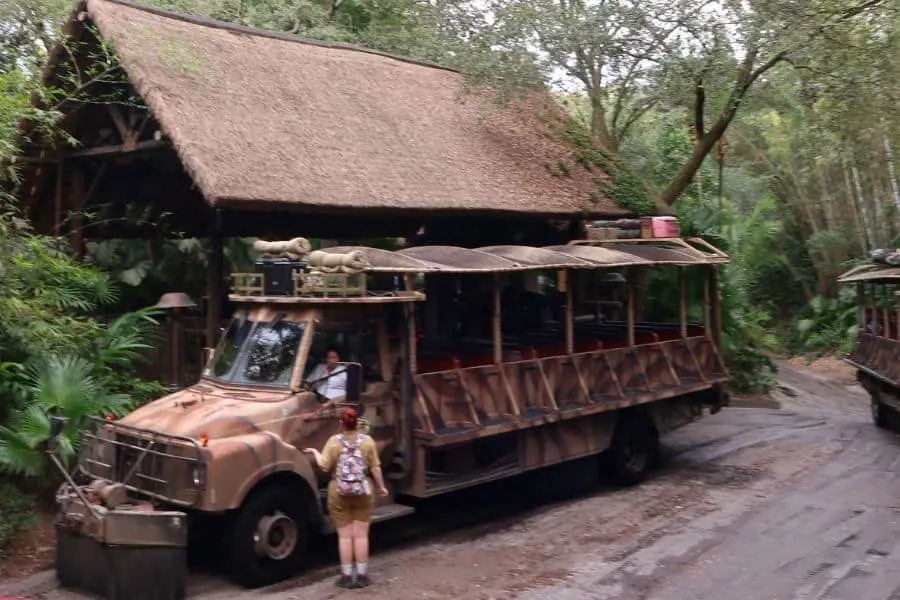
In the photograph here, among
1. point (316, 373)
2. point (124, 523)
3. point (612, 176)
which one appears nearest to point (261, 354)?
point (316, 373)

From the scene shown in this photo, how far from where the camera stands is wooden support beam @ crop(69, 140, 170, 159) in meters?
13.0

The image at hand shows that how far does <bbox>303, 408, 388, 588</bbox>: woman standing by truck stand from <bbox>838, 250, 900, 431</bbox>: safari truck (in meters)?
9.87

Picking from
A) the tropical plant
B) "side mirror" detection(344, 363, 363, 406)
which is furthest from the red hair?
the tropical plant

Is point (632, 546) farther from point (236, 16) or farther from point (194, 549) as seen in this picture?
point (236, 16)

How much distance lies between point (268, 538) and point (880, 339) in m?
12.1

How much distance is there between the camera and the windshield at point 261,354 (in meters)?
9.08

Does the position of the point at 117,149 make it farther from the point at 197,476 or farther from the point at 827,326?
the point at 827,326

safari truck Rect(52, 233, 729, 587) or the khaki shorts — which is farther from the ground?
safari truck Rect(52, 233, 729, 587)

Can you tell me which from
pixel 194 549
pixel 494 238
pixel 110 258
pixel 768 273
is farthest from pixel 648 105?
pixel 768 273

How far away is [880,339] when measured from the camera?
16.3m

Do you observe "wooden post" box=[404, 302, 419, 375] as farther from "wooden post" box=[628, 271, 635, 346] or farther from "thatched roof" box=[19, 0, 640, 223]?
"wooden post" box=[628, 271, 635, 346]

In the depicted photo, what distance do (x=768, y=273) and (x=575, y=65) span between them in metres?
17.6

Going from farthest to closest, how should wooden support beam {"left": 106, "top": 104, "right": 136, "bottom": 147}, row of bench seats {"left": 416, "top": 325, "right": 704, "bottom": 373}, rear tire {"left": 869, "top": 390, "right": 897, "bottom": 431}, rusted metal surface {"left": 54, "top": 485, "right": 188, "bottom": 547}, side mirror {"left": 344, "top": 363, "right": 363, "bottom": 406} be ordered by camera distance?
1. rear tire {"left": 869, "top": 390, "right": 897, "bottom": 431}
2. wooden support beam {"left": 106, "top": 104, "right": 136, "bottom": 147}
3. row of bench seats {"left": 416, "top": 325, "right": 704, "bottom": 373}
4. side mirror {"left": 344, "top": 363, "right": 363, "bottom": 406}
5. rusted metal surface {"left": 54, "top": 485, "right": 188, "bottom": 547}

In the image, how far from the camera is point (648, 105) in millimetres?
19297
